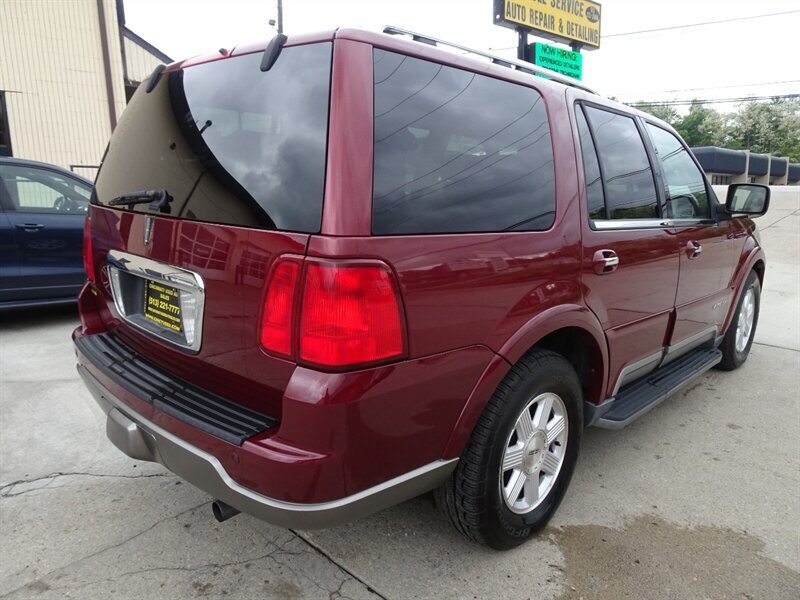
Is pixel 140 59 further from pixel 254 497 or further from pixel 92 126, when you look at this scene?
pixel 254 497

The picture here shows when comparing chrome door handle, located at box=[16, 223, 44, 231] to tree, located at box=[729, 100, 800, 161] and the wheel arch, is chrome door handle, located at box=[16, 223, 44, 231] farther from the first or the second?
tree, located at box=[729, 100, 800, 161]

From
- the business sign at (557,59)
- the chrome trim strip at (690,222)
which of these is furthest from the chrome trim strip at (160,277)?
the business sign at (557,59)

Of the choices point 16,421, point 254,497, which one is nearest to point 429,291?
point 254,497

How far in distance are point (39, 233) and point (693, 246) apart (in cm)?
554

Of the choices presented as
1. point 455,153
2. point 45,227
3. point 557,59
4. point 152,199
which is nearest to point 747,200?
point 455,153

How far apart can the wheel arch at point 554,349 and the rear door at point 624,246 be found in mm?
95

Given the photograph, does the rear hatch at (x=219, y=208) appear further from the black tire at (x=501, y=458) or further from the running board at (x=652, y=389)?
the running board at (x=652, y=389)

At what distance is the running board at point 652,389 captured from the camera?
2.80 metres

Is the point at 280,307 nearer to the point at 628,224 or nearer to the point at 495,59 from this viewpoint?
the point at 495,59

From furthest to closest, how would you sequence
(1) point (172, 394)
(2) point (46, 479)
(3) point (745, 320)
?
(3) point (745, 320)
(2) point (46, 479)
(1) point (172, 394)

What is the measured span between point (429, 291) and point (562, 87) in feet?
4.52

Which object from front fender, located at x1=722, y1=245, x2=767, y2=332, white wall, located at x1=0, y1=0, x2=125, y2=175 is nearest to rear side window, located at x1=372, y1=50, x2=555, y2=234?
front fender, located at x1=722, y1=245, x2=767, y2=332

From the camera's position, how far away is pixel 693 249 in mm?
3305

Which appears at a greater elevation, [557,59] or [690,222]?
[557,59]
